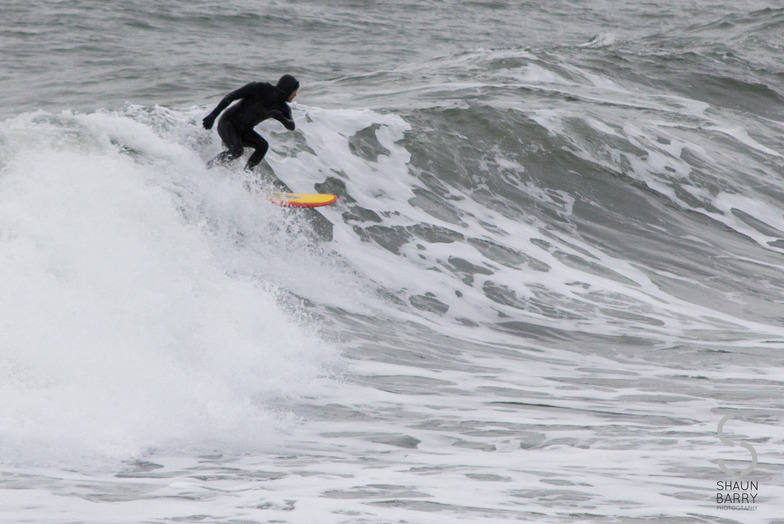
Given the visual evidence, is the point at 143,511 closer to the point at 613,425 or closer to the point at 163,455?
the point at 163,455

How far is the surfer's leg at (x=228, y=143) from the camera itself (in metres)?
9.70

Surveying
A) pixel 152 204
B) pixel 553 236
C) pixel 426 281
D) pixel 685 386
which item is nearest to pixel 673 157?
pixel 553 236

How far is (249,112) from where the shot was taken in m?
9.77

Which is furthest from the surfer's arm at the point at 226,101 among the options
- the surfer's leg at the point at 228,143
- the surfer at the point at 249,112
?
the surfer's leg at the point at 228,143

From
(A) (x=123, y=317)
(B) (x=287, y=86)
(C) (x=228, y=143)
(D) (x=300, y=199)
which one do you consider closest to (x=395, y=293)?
(D) (x=300, y=199)

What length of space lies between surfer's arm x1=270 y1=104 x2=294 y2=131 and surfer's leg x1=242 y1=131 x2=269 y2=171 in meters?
0.31

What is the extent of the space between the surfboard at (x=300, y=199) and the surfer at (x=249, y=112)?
0.42m

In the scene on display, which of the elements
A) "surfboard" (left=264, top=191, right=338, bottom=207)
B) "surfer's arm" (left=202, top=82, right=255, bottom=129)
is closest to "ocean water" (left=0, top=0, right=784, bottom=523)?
"surfboard" (left=264, top=191, right=338, bottom=207)

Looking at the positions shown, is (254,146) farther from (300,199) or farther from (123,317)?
(123,317)

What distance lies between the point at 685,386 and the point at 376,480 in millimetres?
3253

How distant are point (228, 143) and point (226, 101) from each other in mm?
420

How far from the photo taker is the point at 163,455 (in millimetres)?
5266
